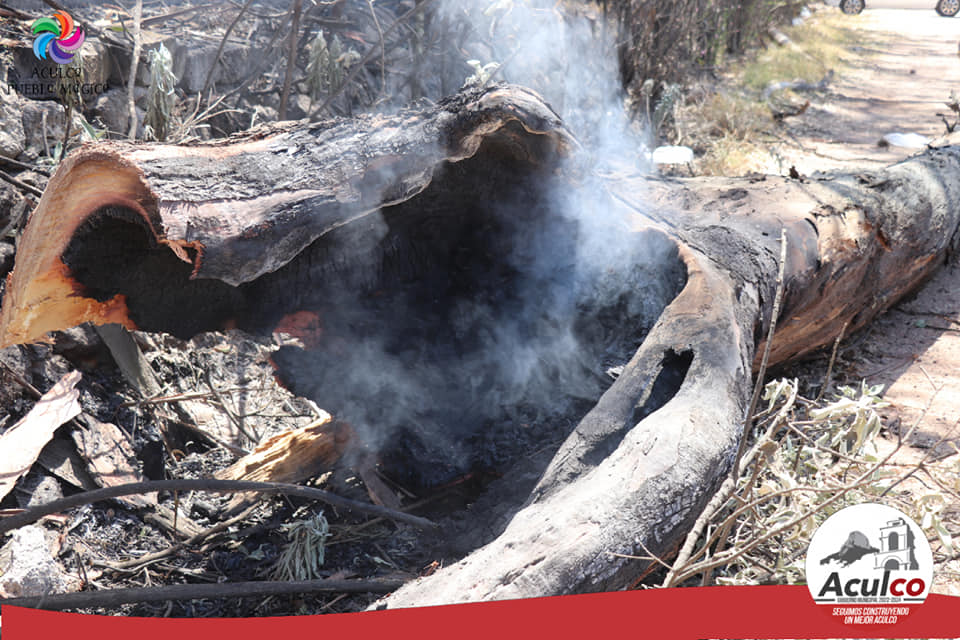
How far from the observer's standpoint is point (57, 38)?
297cm

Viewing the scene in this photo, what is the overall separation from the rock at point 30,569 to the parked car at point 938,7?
48.1 ft

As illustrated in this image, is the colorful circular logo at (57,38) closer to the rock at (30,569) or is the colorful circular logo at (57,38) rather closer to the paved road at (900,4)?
the rock at (30,569)

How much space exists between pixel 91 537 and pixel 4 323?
657mm

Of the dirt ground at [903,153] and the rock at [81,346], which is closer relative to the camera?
the rock at [81,346]

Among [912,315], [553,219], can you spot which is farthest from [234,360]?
[912,315]

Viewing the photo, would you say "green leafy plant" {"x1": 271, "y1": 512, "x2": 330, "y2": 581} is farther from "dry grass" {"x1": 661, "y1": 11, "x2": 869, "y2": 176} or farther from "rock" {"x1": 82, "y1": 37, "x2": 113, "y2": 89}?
"dry grass" {"x1": 661, "y1": 11, "x2": 869, "y2": 176}

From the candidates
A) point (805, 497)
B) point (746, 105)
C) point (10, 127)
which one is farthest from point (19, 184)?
point (746, 105)

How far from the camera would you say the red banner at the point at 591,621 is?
51.0 inches

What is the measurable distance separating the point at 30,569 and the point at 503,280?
160 cm

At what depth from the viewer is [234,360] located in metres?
2.87

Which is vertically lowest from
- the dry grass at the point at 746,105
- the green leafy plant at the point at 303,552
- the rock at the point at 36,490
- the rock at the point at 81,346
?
the green leafy plant at the point at 303,552

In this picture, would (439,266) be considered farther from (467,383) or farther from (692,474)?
(692,474)

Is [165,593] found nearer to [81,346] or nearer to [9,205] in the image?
[81,346]

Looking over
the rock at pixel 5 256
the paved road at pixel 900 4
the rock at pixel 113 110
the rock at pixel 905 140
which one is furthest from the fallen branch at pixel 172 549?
the paved road at pixel 900 4
